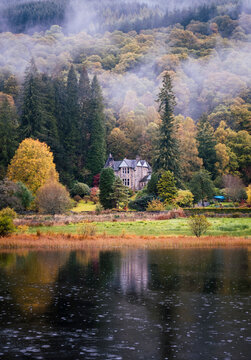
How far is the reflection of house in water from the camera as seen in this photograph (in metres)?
27.2

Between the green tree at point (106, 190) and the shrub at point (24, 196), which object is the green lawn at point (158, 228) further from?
the green tree at point (106, 190)

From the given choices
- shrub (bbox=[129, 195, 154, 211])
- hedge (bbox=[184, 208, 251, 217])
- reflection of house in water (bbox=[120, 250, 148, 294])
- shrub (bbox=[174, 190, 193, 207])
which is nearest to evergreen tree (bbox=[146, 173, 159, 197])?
shrub (bbox=[129, 195, 154, 211])

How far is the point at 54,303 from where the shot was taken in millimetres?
22766

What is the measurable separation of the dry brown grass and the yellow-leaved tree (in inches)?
1200

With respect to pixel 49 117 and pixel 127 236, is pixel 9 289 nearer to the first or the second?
pixel 127 236

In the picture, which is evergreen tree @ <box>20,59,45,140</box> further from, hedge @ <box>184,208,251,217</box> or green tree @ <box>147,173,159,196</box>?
hedge @ <box>184,208,251,217</box>

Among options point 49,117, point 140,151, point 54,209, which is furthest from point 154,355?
point 140,151

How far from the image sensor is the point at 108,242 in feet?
145

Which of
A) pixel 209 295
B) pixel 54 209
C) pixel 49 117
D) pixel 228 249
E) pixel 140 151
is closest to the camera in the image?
pixel 209 295

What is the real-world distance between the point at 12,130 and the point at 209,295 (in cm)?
7249

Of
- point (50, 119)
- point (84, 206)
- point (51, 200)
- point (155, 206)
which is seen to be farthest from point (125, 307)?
point (50, 119)

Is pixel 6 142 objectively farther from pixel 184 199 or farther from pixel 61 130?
pixel 184 199

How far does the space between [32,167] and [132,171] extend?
36569 millimetres

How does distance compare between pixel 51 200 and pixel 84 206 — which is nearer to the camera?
pixel 51 200
